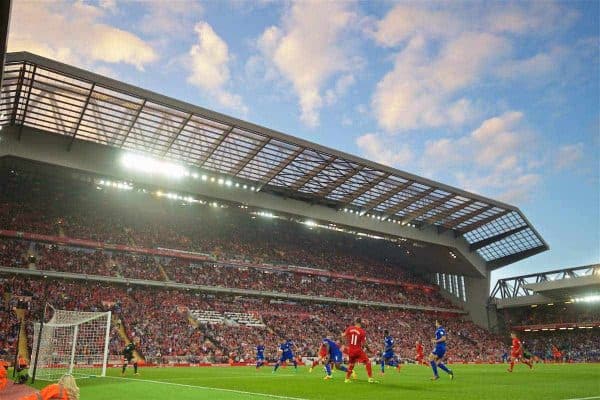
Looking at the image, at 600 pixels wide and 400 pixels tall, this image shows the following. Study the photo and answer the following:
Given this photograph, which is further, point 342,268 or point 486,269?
point 486,269

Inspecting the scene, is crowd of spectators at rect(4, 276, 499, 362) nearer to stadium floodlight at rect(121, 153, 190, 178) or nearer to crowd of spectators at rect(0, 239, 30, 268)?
crowd of spectators at rect(0, 239, 30, 268)

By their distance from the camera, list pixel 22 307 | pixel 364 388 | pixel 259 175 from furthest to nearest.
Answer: pixel 259 175
pixel 22 307
pixel 364 388

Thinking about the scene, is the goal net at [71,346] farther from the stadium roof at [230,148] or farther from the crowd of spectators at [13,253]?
the stadium roof at [230,148]

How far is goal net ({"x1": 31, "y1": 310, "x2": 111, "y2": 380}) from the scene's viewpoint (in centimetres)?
2152

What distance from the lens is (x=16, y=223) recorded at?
143 feet

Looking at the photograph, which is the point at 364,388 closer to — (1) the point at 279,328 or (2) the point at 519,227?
(1) the point at 279,328

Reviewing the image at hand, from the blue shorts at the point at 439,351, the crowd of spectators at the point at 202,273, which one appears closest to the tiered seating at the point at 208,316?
the crowd of spectators at the point at 202,273

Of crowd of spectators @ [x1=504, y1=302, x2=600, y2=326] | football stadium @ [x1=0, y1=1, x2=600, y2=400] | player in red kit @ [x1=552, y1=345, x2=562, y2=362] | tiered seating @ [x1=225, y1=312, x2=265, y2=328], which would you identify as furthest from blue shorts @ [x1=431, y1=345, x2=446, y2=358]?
crowd of spectators @ [x1=504, y1=302, x2=600, y2=326]

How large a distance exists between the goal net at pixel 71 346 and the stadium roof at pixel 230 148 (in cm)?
1426

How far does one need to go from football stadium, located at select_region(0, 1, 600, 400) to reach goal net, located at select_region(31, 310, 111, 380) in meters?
0.20

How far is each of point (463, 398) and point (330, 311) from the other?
44.9 m

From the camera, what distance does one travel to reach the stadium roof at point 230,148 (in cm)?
3200

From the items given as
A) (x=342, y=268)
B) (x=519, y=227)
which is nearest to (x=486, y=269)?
(x=519, y=227)

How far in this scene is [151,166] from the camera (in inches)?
1665
